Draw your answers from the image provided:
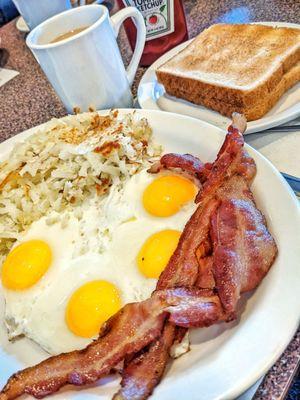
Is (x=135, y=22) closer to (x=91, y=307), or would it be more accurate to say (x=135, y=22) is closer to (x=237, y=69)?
(x=237, y=69)

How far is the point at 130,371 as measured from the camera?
0.75 m

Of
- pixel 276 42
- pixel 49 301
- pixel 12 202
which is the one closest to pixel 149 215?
pixel 49 301

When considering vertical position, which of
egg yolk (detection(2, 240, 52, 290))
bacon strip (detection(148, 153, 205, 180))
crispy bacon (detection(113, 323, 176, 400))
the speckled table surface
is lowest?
the speckled table surface

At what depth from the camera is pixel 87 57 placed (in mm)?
1271

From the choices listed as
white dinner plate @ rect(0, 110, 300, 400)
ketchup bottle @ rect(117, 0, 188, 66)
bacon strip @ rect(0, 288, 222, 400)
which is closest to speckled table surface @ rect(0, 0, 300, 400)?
ketchup bottle @ rect(117, 0, 188, 66)

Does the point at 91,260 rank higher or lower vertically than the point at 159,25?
lower

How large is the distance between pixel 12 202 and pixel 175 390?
2.51 ft

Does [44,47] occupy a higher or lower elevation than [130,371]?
higher

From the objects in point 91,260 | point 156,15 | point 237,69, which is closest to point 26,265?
point 91,260

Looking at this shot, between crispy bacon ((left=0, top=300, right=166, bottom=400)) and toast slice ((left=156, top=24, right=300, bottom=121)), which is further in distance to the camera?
toast slice ((left=156, top=24, right=300, bottom=121))

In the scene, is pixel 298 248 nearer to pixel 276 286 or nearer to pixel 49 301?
pixel 276 286

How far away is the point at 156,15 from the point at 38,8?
537 mm

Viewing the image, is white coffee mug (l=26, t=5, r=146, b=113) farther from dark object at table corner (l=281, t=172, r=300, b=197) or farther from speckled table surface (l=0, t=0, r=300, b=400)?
dark object at table corner (l=281, t=172, r=300, b=197)

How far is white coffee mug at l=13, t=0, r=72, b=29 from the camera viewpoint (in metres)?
1.74
